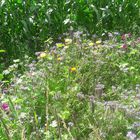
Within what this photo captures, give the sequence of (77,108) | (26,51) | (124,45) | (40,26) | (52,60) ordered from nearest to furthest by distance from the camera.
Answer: (77,108) < (52,60) < (124,45) < (26,51) < (40,26)

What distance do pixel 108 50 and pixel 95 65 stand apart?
1.15 feet

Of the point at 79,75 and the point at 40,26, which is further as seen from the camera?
the point at 40,26

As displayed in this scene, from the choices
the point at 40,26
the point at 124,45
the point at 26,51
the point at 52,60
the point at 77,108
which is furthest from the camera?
the point at 40,26

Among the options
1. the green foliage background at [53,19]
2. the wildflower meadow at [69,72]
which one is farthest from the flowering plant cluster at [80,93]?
the green foliage background at [53,19]

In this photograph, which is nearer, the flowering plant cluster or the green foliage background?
the flowering plant cluster

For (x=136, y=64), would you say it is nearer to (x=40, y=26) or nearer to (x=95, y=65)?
(x=95, y=65)

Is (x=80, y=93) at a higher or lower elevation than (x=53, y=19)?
lower

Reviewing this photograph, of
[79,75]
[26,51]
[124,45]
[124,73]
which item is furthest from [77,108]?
[26,51]

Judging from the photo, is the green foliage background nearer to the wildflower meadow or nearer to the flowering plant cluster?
the wildflower meadow

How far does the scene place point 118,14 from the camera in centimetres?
586

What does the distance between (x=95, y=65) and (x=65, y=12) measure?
1.91 metres

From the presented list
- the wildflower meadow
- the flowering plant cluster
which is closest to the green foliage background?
the wildflower meadow

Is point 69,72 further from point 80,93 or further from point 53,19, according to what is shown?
point 53,19

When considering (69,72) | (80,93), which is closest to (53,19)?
(69,72)
